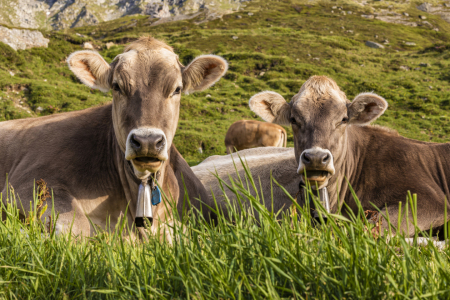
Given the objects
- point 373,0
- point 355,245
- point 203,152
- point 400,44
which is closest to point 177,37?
point 400,44

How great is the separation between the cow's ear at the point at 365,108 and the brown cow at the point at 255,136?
35.6ft

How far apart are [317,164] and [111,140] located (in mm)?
2301

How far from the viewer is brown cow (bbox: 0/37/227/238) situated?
11.3 feet

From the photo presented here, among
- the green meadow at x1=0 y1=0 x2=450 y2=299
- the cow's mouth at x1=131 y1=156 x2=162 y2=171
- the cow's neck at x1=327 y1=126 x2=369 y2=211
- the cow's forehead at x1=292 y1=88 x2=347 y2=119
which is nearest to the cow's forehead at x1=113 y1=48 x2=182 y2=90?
the cow's mouth at x1=131 y1=156 x2=162 y2=171

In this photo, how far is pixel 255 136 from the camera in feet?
53.5

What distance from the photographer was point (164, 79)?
145 inches

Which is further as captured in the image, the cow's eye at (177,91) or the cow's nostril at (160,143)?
the cow's eye at (177,91)

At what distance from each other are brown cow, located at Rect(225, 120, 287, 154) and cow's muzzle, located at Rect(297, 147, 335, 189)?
11639mm

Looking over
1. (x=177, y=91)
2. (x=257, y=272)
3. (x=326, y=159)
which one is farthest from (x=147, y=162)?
(x=326, y=159)

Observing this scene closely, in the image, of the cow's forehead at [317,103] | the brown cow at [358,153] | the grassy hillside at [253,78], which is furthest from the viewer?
the grassy hillside at [253,78]

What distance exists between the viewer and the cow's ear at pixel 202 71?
4.17 meters

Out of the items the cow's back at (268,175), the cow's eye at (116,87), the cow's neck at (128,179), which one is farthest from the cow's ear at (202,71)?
the cow's back at (268,175)

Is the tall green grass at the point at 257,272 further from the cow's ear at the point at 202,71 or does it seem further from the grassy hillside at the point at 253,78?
the grassy hillside at the point at 253,78

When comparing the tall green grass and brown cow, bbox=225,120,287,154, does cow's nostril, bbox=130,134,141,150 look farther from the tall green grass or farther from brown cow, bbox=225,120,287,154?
brown cow, bbox=225,120,287,154
